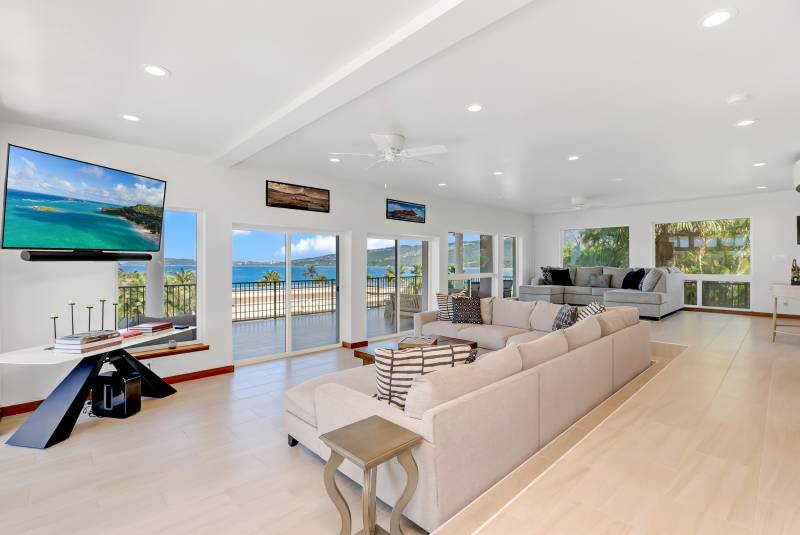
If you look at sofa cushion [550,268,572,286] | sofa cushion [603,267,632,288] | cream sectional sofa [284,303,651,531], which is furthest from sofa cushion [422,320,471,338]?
sofa cushion [603,267,632,288]

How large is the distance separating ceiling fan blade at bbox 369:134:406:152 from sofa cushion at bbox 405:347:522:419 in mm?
2371

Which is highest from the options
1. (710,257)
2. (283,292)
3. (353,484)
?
(710,257)

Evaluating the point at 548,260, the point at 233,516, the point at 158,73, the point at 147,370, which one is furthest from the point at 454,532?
the point at 548,260

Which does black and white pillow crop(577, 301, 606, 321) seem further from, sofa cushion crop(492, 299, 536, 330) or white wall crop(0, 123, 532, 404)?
white wall crop(0, 123, 532, 404)

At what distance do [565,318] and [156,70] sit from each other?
4.34 m

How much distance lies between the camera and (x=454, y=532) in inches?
64.9

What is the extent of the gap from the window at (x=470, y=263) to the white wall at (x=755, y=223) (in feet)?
10.6

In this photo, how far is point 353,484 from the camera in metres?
2.27

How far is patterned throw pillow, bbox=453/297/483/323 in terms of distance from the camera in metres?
5.27

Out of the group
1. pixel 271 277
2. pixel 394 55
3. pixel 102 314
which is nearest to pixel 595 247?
pixel 271 277

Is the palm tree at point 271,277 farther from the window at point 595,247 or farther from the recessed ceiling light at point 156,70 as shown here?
the window at point 595,247

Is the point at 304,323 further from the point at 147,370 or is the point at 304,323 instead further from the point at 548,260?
the point at 548,260

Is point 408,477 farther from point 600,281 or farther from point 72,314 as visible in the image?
point 600,281

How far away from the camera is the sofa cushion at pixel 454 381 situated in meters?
1.82
